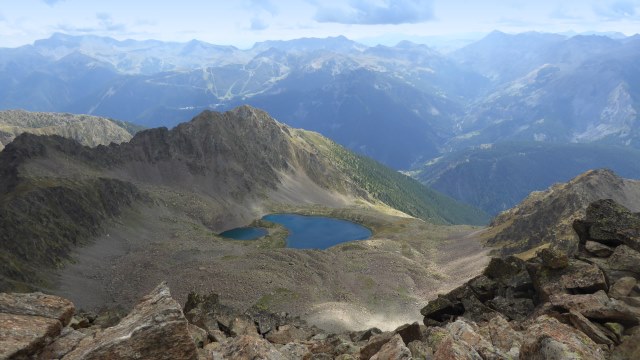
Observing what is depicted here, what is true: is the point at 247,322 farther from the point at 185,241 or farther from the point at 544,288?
the point at 185,241

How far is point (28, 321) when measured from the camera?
29.2 meters

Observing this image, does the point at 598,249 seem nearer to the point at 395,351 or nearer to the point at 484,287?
the point at 484,287

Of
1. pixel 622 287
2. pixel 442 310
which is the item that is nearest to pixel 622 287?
pixel 622 287

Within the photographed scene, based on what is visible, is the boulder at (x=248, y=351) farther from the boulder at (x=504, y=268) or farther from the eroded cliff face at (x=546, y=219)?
the eroded cliff face at (x=546, y=219)

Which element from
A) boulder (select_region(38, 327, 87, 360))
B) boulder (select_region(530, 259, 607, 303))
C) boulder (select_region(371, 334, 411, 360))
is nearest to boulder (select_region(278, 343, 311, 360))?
boulder (select_region(371, 334, 411, 360))

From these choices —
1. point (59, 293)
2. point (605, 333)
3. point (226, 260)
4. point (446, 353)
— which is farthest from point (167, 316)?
point (226, 260)

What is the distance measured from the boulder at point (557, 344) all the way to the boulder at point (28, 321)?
89.9ft

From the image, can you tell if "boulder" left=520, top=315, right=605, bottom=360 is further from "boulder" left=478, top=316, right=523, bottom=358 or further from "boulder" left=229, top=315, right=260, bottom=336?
"boulder" left=229, top=315, right=260, bottom=336

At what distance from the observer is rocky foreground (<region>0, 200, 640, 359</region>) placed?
26062mm

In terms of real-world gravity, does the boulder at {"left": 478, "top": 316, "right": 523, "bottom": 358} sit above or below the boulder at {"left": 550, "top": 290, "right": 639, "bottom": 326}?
below

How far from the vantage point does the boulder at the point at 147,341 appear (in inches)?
986

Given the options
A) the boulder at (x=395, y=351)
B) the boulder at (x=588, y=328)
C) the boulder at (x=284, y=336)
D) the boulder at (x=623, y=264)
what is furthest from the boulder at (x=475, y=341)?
the boulder at (x=284, y=336)

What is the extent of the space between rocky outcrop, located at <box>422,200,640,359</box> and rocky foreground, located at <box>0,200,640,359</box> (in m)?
0.09

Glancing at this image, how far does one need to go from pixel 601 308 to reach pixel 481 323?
12.8m
